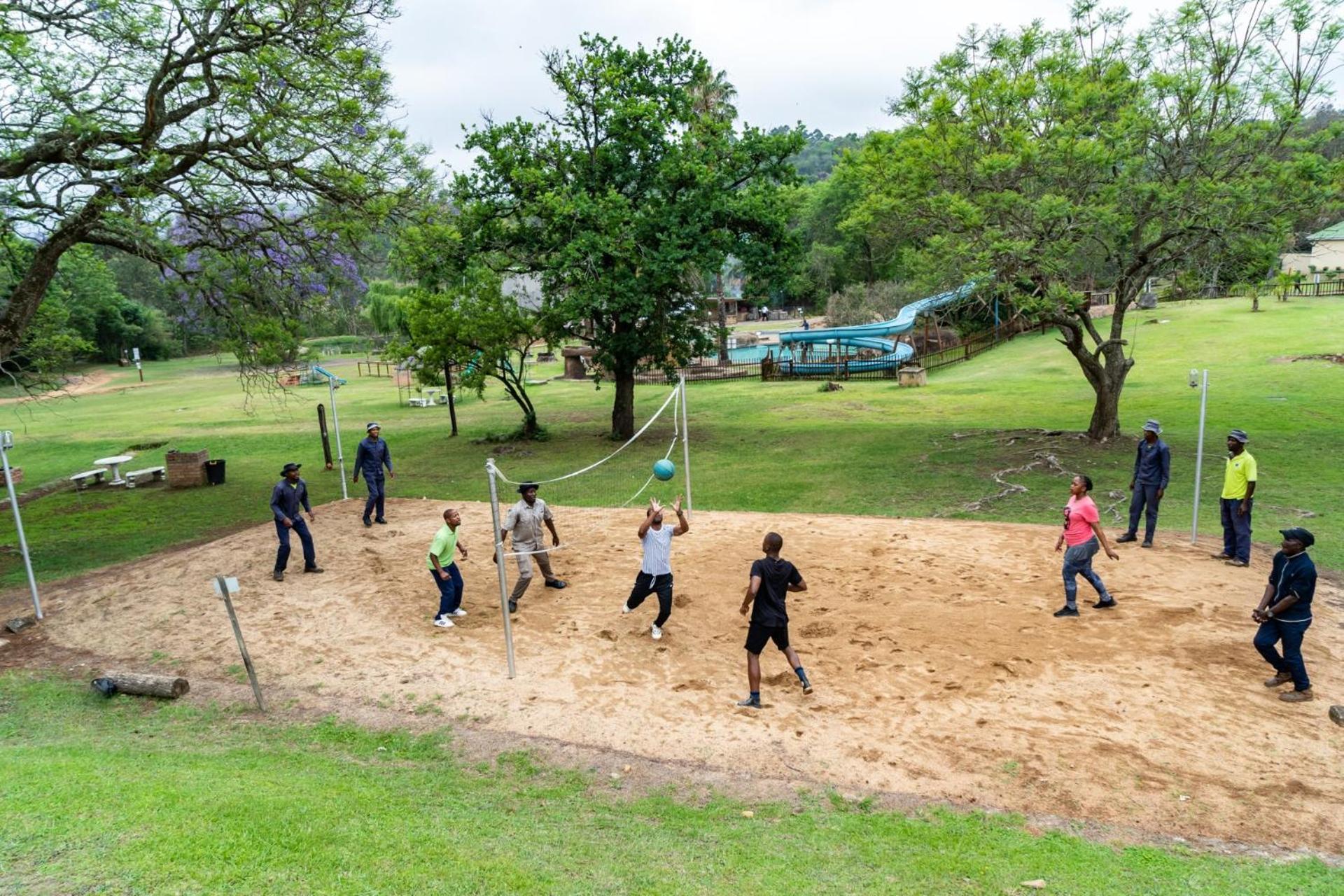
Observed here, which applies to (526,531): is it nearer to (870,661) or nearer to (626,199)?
(870,661)

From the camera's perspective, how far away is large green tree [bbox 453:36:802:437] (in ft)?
70.6

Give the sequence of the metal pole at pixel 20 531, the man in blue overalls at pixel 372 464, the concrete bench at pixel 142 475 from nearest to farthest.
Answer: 1. the metal pole at pixel 20 531
2. the man in blue overalls at pixel 372 464
3. the concrete bench at pixel 142 475

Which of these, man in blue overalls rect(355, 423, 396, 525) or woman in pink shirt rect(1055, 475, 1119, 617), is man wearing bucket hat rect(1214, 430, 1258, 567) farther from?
→ man in blue overalls rect(355, 423, 396, 525)

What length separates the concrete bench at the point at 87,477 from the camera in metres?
21.0

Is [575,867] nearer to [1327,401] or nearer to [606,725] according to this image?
[606,725]

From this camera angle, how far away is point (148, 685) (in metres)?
8.88

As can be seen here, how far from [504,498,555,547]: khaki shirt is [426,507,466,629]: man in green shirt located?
2.36 ft

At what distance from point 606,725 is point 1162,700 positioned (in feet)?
17.4

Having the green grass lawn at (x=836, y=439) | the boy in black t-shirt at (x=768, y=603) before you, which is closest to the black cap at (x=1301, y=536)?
the boy in black t-shirt at (x=768, y=603)

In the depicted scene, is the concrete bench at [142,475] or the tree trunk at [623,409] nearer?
the concrete bench at [142,475]

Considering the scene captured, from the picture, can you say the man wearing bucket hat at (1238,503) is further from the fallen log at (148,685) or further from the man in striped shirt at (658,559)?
the fallen log at (148,685)

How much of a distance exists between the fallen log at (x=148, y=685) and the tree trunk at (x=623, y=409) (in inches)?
650

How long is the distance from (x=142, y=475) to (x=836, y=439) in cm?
1883

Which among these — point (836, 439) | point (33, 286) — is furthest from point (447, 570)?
point (836, 439)
